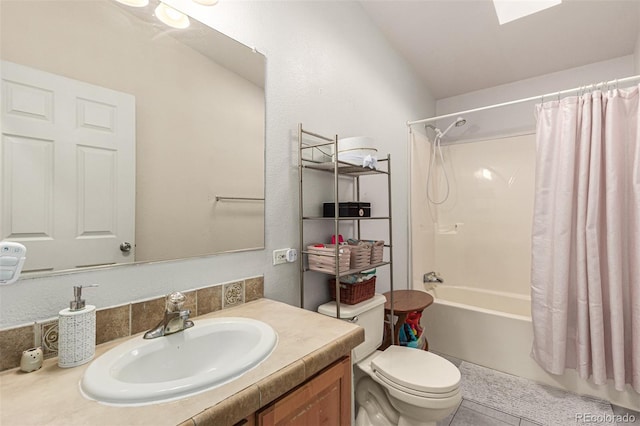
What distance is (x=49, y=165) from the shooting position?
813mm

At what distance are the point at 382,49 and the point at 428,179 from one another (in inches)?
55.3

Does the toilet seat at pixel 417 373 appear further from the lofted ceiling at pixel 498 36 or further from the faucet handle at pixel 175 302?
the lofted ceiling at pixel 498 36

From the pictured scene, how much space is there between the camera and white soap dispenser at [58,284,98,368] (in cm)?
73

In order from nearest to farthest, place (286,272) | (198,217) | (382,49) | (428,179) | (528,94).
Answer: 1. (198,217)
2. (286,272)
3. (382,49)
4. (528,94)
5. (428,179)

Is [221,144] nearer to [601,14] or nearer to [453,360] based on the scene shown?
[453,360]

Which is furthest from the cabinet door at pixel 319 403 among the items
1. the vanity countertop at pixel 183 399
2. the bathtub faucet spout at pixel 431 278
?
the bathtub faucet spout at pixel 431 278

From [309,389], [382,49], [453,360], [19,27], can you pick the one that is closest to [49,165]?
[19,27]

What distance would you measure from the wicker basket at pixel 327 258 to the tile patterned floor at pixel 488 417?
1.18 m

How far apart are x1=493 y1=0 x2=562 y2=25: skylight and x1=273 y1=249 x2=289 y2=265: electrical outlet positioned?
2.22 m

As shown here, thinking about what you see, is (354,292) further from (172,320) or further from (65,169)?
(65,169)

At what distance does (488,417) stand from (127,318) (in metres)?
2.04

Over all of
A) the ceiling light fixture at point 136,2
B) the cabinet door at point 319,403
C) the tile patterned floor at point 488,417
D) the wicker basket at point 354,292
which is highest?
the ceiling light fixture at point 136,2

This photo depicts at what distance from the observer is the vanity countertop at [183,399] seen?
556 mm

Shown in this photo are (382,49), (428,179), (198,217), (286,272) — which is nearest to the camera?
(198,217)
